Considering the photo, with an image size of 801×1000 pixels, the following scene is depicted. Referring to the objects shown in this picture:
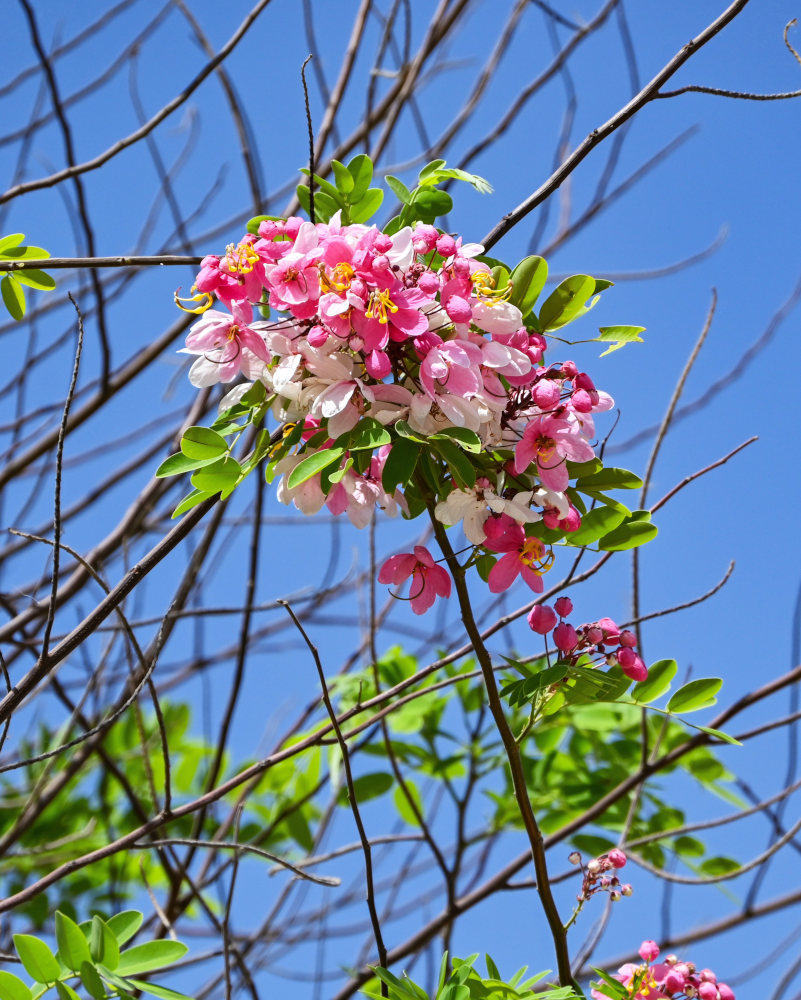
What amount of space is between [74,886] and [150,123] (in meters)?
1.55

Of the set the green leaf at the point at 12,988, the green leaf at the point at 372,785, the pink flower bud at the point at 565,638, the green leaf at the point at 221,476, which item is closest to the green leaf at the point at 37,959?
the green leaf at the point at 12,988

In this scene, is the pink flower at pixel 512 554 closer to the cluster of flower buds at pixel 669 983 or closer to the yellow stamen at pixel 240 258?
the yellow stamen at pixel 240 258

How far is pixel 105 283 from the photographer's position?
86.1 inches

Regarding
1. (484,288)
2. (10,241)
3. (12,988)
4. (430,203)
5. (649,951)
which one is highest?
(10,241)

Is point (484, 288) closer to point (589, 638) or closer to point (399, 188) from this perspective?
point (399, 188)

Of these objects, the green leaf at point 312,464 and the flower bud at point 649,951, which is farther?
the flower bud at point 649,951

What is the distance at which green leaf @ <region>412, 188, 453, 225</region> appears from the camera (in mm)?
880

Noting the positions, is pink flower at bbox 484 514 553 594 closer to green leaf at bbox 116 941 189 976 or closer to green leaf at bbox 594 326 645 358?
green leaf at bbox 594 326 645 358

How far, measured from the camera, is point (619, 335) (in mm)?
902

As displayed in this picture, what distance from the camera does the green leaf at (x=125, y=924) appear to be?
0.87 metres

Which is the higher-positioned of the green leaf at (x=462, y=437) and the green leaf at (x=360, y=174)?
the green leaf at (x=360, y=174)

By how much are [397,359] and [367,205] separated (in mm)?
190

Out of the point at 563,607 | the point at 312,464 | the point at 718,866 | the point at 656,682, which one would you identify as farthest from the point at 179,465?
the point at 718,866

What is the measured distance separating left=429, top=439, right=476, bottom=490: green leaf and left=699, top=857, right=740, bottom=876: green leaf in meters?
1.13
